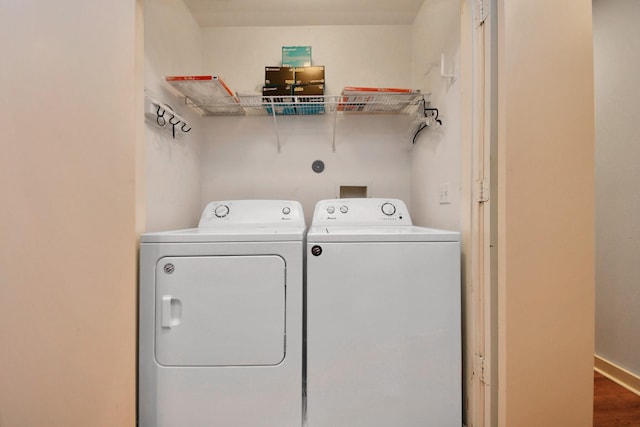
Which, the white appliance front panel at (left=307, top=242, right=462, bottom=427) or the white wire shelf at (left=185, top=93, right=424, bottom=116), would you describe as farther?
the white wire shelf at (left=185, top=93, right=424, bottom=116)

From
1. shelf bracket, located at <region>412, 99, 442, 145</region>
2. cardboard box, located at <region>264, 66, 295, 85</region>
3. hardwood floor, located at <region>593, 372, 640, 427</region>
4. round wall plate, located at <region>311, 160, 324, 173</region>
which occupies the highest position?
cardboard box, located at <region>264, 66, 295, 85</region>

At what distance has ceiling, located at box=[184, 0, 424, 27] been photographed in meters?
1.92

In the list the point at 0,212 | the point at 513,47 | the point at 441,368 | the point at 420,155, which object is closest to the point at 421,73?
the point at 420,155

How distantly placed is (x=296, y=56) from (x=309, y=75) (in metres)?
0.29

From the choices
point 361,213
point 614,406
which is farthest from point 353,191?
point 614,406

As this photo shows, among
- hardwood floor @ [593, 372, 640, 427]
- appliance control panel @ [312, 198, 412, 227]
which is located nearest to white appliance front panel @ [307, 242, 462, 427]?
appliance control panel @ [312, 198, 412, 227]

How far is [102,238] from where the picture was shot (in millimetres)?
955

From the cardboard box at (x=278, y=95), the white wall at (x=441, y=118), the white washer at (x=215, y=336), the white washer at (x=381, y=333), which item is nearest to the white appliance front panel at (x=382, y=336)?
the white washer at (x=381, y=333)

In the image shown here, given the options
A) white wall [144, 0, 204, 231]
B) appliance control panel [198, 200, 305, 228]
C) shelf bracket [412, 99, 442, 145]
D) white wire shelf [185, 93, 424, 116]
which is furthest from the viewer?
white wire shelf [185, 93, 424, 116]

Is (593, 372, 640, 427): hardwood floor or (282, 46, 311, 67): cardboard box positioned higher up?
(282, 46, 311, 67): cardboard box

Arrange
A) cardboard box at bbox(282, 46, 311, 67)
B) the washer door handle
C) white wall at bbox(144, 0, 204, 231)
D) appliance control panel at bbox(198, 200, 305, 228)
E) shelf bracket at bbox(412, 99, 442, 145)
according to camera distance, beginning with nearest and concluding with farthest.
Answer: the washer door handle, white wall at bbox(144, 0, 204, 231), shelf bracket at bbox(412, 99, 442, 145), appliance control panel at bbox(198, 200, 305, 228), cardboard box at bbox(282, 46, 311, 67)

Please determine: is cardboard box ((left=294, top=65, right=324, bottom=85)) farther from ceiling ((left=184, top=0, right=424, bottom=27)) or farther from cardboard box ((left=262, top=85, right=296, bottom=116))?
ceiling ((left=184, top=0, right=424, bottom=27))

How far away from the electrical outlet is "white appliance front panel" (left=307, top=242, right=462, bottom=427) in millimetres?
412

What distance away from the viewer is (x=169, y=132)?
1.68m
